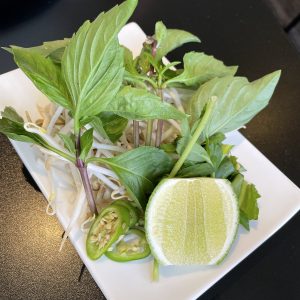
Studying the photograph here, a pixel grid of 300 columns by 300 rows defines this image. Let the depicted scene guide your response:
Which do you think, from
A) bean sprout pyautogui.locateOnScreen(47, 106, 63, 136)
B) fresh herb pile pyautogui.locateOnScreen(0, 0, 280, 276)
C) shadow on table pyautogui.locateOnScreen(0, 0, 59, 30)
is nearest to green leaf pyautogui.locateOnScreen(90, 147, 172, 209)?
fresh herb pile pyautogui.locateOnScreen(0, 0, 280, 276)

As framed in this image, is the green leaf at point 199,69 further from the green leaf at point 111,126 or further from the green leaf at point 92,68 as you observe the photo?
the green leaf at point 92,68

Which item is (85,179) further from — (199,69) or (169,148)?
(199,69)

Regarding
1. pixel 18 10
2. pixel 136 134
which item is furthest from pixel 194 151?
pixel 18 10

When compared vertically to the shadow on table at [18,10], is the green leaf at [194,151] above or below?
below

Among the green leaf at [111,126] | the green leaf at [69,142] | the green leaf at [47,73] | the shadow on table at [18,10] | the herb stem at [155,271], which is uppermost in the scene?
the shadow on table at [18,10]

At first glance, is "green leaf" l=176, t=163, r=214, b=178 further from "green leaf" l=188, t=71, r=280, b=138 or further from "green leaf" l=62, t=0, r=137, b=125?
"green leaf" l=62, t=0, r=137, b=125

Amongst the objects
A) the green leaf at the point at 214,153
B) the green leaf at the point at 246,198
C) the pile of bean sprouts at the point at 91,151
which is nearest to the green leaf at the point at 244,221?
the green leaf at the point at 246,198

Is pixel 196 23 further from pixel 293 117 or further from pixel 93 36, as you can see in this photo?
pixel 93 36
